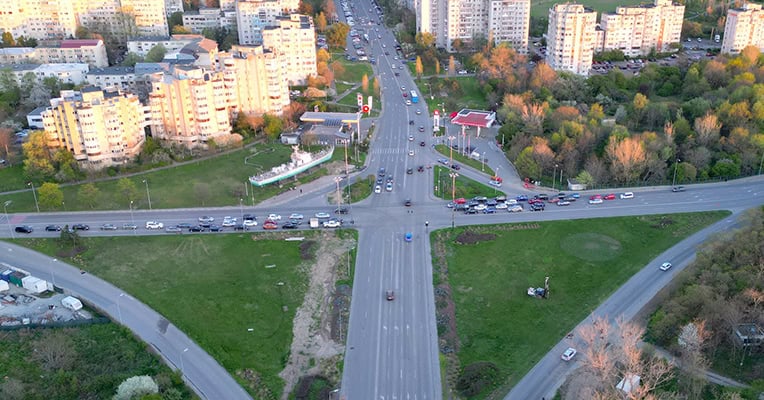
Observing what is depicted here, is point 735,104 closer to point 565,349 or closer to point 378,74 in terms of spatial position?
point 565,349

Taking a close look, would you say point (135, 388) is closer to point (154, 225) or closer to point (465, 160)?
point (154, 225)

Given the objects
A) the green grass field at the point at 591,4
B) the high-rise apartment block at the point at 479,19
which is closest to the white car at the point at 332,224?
the high-rise apartment block at the point at 479,19

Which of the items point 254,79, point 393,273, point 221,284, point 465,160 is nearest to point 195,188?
point 221,284

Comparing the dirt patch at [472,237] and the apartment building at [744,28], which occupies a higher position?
the apartment building at [744,28]

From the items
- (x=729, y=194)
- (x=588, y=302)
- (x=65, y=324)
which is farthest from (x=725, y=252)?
(x=65, y=324)

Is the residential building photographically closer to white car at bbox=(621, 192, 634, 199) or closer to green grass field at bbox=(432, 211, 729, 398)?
green grass field at bbox=(432, 211, 729, 398)

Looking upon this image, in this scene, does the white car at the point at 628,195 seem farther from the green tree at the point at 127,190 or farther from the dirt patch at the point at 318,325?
the green tree at the point at 127,190
